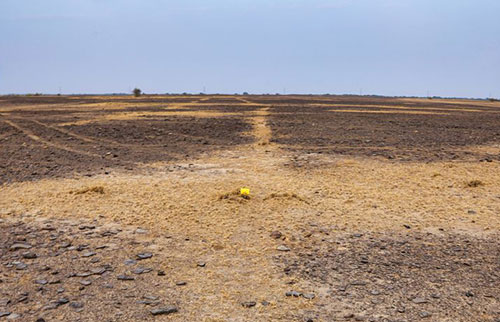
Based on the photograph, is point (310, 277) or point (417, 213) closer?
point (310, 277)

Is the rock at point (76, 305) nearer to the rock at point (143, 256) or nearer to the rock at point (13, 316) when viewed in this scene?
the rock at point (13, 316)

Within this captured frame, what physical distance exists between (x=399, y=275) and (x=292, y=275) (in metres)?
1.12

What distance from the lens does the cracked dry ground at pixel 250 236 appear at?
3648 millimetres

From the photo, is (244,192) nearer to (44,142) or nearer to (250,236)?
(250,236)

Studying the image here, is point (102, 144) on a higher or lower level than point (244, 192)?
higher

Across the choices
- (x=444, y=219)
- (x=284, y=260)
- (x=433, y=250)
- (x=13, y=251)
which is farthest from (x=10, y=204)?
(x=444, y=219)

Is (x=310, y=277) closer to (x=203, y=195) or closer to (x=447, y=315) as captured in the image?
(x=447, y=315)

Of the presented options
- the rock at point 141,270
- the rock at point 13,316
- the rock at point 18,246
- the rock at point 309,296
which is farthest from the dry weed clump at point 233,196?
the rock at point 13,316

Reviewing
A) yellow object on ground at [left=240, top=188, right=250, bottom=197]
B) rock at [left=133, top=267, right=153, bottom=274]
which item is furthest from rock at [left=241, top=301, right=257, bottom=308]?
yellow object on ground at [left=240, top=188, right=250, bottom=197]

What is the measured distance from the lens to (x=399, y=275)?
4254mm

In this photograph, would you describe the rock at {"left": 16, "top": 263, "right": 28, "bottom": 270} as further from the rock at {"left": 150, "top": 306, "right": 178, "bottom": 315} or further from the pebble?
the pebble

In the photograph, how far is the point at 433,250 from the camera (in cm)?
493

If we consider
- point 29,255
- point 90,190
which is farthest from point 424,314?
point 90,190

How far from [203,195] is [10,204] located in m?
3.11
